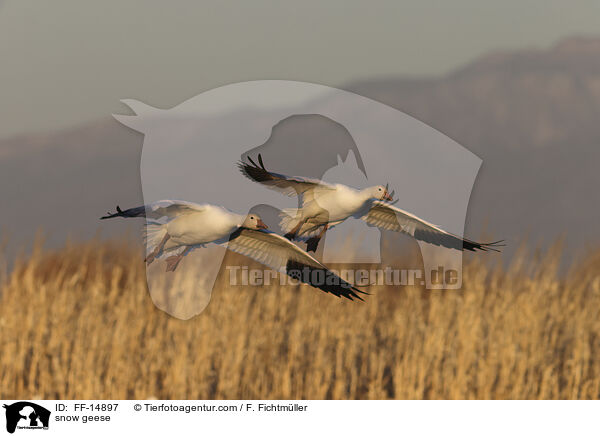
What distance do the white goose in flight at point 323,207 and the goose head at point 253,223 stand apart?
18 centimetres

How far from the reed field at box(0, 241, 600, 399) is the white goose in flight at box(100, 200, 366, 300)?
4.51 ft

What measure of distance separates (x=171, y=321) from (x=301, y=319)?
0.86m

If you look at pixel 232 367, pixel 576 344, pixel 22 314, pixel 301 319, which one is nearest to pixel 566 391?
pixel 576 344

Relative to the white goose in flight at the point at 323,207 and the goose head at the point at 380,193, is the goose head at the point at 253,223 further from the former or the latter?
the goose head at the point at 380,193

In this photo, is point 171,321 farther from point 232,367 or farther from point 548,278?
point 548,278

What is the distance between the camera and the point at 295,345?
4.24m

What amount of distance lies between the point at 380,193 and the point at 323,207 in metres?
0.24

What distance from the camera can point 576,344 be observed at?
4535mm

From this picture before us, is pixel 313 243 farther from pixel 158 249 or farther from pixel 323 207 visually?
pixel 158 249

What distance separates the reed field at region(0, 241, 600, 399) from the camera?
13.5ft

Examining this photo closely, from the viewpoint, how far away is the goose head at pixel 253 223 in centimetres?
266

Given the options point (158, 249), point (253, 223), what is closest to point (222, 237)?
point (253, 223)
